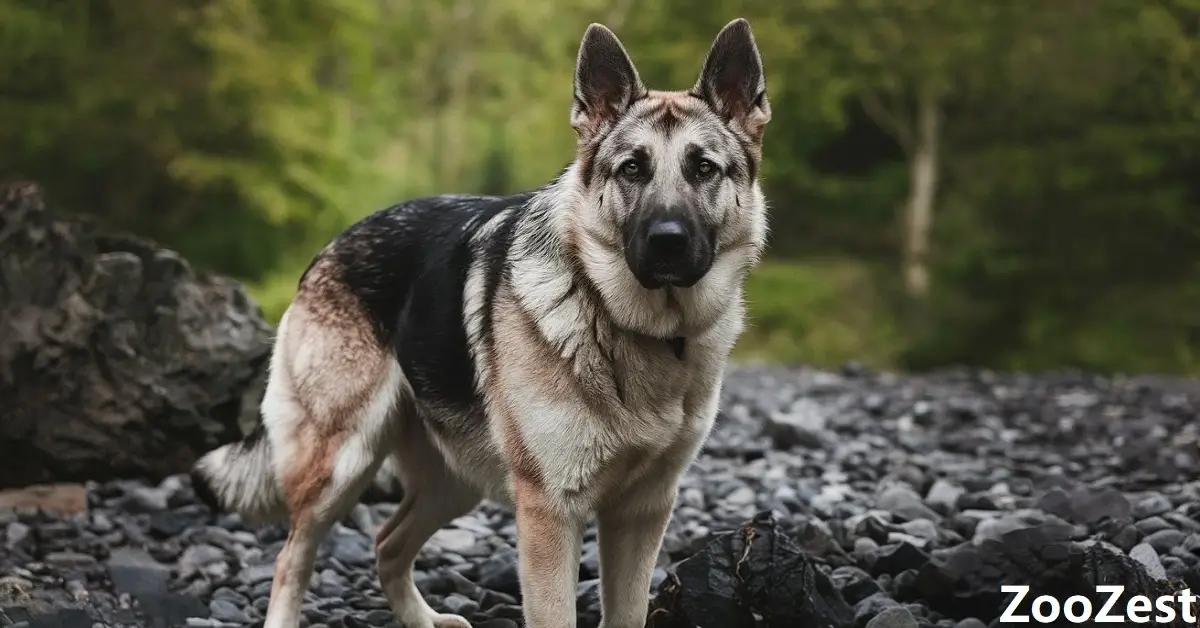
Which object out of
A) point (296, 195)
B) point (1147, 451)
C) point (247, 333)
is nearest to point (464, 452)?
point (247, 333)

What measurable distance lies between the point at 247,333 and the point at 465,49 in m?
20.1

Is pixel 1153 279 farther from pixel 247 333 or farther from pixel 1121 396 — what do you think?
pixel 247 333

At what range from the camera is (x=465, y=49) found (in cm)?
2573

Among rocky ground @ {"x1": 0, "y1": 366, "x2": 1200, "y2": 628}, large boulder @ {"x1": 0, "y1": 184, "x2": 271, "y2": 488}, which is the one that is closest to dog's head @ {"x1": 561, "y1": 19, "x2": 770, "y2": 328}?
rocky ground @ {"x1": 0, "y1": 366, "x2": 1200, "y2": 628}

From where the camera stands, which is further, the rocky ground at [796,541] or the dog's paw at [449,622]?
the dog's paw at [449,622]

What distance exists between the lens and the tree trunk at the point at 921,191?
1584 cm

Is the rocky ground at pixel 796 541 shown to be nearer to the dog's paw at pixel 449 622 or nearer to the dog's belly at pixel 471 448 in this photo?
the dog's paw at pixel 449 622

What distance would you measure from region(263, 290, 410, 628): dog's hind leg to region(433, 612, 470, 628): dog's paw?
0.49m

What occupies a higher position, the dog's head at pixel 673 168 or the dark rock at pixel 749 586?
the dog's head at pixel 673 168

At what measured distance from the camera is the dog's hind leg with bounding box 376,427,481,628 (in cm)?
Answer: 445

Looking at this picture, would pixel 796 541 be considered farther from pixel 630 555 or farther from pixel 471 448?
pixel 471 448

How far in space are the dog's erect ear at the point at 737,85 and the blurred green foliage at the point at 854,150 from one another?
946 centimetres

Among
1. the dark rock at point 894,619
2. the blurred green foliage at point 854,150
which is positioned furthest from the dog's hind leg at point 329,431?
the blurred green foliage at point 854,150

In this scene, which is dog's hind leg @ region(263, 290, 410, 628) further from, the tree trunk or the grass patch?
the tree trunk
